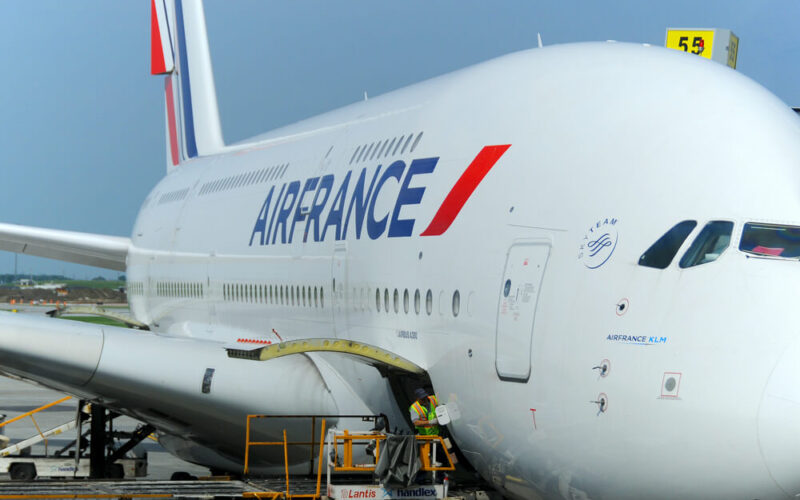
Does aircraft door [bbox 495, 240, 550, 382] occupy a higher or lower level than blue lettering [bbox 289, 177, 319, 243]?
lower

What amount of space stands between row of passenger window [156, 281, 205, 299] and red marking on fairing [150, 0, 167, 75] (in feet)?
24.0

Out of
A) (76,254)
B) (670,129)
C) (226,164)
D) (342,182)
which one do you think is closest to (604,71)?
(670,129)

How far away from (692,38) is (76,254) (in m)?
13.4

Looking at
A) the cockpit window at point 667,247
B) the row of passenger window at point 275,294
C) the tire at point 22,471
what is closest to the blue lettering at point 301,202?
the row of passenger window at point 275,294

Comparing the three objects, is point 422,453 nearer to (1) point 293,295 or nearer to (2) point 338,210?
(2) point 338,210

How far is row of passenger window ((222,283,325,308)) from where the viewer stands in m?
11.5

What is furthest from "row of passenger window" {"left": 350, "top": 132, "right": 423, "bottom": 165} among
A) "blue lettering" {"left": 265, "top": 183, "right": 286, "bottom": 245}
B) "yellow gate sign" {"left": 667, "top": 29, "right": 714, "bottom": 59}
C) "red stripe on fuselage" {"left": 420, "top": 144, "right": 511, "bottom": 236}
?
"yellow gate sign" {"left": 667, "top": 29, "right": 714, "bottom": 59}

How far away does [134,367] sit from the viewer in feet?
37.6

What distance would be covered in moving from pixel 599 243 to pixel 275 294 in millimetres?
6439

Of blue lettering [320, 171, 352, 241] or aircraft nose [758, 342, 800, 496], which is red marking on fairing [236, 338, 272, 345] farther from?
aircraft nose [758, 342, 800, 496]

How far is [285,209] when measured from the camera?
12.9 metres

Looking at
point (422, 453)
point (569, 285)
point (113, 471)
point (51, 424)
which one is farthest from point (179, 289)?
point (569, 285)

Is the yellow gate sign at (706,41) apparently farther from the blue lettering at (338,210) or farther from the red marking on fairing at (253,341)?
the blue lettering at (338,210)

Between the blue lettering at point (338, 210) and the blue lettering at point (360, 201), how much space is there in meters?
0.17
